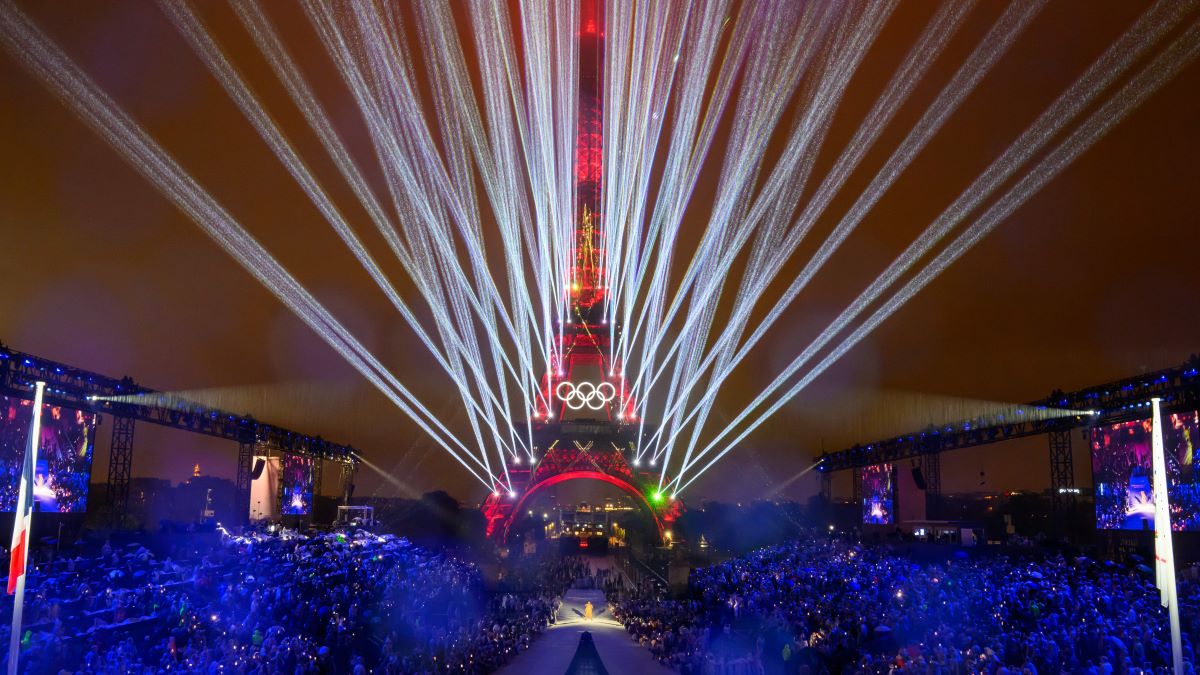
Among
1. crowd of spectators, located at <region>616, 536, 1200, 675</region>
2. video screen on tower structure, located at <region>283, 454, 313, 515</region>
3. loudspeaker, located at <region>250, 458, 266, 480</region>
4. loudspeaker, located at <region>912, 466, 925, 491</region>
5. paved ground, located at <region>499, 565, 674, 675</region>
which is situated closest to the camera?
crowd of spectators, located at <region>616, 536, 1200, 675</region>

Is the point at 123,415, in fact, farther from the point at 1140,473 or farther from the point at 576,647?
the point at 1140,473

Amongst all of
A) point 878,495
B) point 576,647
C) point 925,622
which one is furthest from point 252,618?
point 878,495

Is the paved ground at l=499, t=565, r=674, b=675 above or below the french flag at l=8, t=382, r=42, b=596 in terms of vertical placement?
below

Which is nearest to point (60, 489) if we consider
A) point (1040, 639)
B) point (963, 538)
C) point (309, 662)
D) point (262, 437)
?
point (262, 437)

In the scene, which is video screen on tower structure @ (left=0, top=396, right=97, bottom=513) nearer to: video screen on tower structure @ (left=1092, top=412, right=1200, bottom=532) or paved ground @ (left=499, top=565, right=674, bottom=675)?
paved ground @ (left=499, top=565, right=674, bottom=675)

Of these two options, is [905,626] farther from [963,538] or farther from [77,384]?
[77,384]

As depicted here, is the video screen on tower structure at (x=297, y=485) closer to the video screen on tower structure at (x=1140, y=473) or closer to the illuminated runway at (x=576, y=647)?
the illuminated runway at (x=576, y=647)

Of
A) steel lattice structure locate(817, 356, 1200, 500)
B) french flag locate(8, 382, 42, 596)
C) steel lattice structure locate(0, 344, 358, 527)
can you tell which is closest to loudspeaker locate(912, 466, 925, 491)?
steel lattice structure locate(817, 356, 1200, 500)

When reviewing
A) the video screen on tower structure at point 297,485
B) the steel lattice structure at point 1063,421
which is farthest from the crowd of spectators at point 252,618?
the video screen on tower structure at point 297,485
